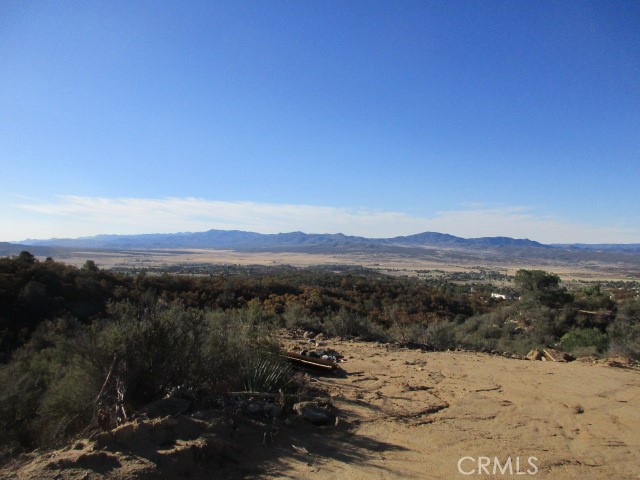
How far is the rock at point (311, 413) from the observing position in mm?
6492

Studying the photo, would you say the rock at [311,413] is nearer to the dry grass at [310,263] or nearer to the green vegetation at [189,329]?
the green vegetation at [189,329]

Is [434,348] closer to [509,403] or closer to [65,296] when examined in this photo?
[509,403]

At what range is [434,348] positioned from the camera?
14648mm

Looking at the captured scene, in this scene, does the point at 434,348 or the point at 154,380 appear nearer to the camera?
the point at 154,380

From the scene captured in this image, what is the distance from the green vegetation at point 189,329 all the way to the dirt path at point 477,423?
1844 mm

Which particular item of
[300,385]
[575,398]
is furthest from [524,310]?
[300,385]

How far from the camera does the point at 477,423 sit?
695 cm

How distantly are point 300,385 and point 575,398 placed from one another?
525 cm

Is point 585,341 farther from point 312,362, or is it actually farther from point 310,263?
point 310,263

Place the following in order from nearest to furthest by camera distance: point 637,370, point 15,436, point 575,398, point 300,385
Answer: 1. point 15,436
2. point 300,385
3. point 575,398
4. point 637,370

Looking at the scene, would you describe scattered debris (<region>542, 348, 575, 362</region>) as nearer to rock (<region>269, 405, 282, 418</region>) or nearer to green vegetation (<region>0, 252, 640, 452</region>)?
green vegetation (<region>0, 252, 640, 452</region>)

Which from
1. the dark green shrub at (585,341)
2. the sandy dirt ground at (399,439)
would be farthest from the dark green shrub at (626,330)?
the sandy dirt ground at (399,439)

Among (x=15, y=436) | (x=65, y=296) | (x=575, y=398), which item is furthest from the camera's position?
(x=65, y=296)

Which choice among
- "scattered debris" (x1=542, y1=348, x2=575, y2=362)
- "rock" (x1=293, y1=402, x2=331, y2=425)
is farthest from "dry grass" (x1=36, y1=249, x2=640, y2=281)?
"rock" (x1=293, y1=402, x2=331, y2=425)
